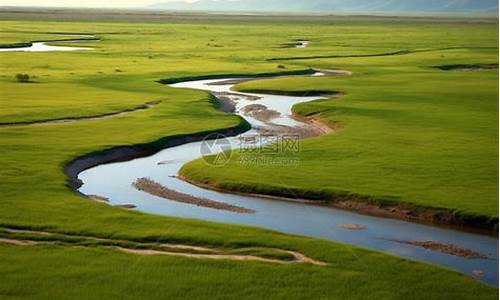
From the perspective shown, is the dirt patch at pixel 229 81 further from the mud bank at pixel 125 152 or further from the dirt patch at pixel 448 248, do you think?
the dirt patch at pixel 448 248

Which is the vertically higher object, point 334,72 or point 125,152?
point 334,72

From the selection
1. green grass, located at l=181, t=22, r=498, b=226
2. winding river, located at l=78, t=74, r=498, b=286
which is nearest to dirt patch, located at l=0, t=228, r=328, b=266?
winding river, located at l=78, t=74, r=498, b=286

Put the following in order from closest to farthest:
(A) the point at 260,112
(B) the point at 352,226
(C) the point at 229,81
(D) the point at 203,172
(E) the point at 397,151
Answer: (B) the point at 352,226
(D) the point at 203,172
(E) the point at 397,151
(A) the point at 260,112
(C) the point at 229,81

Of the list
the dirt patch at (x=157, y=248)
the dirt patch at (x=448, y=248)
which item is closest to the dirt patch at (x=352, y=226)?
the dirt patch at (x=448, y=248)

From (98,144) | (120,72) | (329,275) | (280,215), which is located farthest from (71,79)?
(329,275)

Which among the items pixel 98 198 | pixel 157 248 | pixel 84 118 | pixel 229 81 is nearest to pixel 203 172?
pixel 98 198

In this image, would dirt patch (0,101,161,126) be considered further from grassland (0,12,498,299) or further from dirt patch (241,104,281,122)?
dirt patch (241,104,281,122)

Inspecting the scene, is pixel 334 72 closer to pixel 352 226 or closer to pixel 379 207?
pixel 379 207
